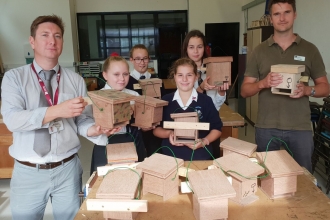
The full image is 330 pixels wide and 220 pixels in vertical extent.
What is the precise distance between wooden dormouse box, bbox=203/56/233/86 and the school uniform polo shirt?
27 cm

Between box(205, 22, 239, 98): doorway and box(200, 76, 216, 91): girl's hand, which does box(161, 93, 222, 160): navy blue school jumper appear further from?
box(205, 22, 239, 98): doorway

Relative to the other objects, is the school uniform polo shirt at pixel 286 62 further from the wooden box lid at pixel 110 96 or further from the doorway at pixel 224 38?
the doorway at pixel 224 38

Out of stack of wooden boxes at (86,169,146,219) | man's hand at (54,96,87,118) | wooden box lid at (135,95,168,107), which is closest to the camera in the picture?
stack of wooden boxes at (86,169,146,219)

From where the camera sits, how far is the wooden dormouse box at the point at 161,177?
1.35 meters

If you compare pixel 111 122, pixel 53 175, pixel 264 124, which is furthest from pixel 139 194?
pixel 264 124

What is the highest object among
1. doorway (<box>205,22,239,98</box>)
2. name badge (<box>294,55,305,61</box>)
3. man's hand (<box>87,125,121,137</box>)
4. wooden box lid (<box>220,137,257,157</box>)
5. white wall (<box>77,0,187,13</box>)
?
white wall (<box>77,0,187,13</box>)

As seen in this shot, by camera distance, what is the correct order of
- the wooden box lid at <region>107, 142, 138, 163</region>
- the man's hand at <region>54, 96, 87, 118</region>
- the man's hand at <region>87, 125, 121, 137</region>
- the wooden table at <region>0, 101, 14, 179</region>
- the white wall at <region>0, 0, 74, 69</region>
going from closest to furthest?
the man's hand at <region>54, 96, 87, 118</region> < the wooden box lid at <region>107, 142, 138, 163</region> < the man's hand at <region>87, 125, 121, 137</region> < the wooden table at <region>0, 101, 14, 179</region> < the white wall at <region>0, 0, 74, 69</region>

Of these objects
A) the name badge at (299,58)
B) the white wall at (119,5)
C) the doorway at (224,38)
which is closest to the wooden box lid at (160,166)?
the name badge at (299,58)

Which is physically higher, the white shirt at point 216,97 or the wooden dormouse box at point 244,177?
the white shirt at point 216,97

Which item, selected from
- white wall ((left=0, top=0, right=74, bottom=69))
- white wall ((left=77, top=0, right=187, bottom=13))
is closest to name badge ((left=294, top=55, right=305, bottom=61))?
white wall ((left=0, top=0, right=74, bottom=69))

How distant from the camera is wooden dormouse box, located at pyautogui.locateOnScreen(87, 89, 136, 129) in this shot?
163cm

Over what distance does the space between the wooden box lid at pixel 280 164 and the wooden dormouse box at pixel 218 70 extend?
0.94 meters

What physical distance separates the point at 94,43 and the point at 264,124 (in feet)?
21.3

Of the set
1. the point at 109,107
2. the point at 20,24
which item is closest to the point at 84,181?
the point at 109,107
